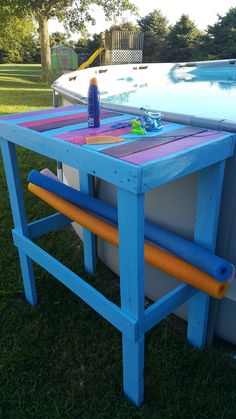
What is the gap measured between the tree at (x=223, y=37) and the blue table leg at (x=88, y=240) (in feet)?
47.5

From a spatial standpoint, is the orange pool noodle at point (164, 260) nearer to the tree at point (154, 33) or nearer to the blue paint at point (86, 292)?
the blue paint at point (86, 292)

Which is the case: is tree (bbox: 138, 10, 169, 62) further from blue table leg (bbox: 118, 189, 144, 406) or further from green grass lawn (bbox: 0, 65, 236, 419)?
blue table leg (bbox: 118, 189, 144, 406)

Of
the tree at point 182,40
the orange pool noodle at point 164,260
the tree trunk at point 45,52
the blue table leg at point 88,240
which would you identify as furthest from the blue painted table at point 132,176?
the tree at point 182,40

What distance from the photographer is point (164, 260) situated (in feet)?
4.36

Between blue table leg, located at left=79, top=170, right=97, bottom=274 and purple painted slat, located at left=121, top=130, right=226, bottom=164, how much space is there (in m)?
0.87

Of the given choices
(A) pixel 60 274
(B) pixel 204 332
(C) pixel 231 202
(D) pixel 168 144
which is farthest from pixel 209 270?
(A) pixel 60 274

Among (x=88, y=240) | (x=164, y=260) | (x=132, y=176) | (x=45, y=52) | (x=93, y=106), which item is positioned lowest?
(x=88, y=240)

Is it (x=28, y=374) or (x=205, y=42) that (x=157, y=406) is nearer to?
(x=28, y=374)

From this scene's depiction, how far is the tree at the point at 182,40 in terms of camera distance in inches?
673

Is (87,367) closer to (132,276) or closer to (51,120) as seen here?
(132,276)

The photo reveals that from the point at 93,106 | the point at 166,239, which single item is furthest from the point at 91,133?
the point at 166,239

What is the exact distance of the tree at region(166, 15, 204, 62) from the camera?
56.1 feet

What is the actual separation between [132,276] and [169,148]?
17.6 inches

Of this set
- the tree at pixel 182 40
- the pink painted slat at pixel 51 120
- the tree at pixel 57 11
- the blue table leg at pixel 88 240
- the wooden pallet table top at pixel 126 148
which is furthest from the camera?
the tree at pixel 182 40
